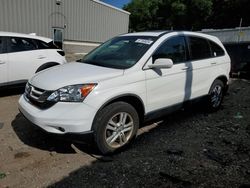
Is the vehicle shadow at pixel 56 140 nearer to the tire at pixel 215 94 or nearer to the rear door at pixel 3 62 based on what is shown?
the tire at pixel 215 94

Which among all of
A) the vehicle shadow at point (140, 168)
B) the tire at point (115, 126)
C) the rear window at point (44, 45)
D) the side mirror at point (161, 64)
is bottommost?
the vehicle shadow at point (140, 168)

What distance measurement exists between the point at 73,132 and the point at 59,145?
2.73 feet

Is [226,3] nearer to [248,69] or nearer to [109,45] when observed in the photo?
[248,69]

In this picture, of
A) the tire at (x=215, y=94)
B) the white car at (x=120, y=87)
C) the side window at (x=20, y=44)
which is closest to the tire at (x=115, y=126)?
the white car at (x=120, y=87)

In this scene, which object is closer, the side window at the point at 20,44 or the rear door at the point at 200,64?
the rear door at the point at 200,64

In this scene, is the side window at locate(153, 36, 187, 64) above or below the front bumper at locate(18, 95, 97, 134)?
above

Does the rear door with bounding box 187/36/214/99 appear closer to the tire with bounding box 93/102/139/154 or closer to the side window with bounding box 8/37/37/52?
the tire with bounding box 93/102/139/154

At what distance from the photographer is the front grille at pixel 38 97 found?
12.1 feet

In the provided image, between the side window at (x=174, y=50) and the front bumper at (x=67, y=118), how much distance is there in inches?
60.9

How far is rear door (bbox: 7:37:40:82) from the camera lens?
6.64 meters

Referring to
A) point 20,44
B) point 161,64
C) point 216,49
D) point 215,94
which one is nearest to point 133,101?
point 161,64

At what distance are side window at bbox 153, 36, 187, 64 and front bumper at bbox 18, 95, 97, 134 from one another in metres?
1.55

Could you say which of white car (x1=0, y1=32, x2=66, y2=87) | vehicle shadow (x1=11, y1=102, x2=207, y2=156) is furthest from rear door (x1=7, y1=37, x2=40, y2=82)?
vehicle shadow (x1=11, y1=102, x2=207, y2=156)

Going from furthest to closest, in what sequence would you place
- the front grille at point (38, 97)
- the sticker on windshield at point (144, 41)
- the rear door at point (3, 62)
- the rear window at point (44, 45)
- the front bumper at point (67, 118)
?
1. the rear window at point (44, 45)
2. the rear door at point (3, 62)
3. the sticker on windshield at point (144, 41)
4. the front grille at point (38, 97)
5. the front bumper at point (67, 118)
